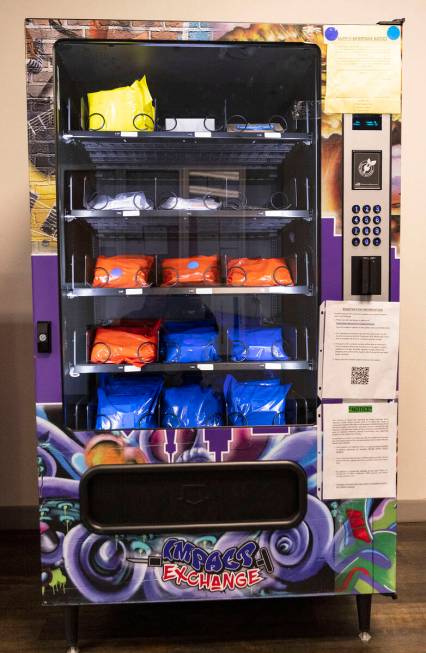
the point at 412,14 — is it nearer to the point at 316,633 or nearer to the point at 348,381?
the point at 348,381

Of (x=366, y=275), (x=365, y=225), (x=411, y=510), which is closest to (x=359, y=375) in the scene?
(x=366, y=275)

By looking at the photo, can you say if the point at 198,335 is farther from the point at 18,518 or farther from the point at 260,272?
the point at 18,518

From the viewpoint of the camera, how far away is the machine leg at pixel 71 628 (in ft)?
6.36

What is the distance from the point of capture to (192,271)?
6.95 ft

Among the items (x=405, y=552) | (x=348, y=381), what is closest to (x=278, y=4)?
(x=348, y=381)

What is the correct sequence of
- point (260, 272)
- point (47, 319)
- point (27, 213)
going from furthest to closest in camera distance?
point (27, 213) → point (260, 272) → point (47, 319)

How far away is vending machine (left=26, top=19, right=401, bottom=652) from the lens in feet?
6.06

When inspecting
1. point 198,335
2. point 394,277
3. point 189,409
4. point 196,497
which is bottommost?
point 196,497

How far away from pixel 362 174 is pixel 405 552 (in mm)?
1884

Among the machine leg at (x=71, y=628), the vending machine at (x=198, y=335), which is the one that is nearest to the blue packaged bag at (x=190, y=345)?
the vending machine at (x=198, y=335)

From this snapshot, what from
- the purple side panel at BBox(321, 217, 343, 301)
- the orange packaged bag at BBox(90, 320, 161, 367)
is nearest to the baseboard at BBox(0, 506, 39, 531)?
the orange packaged bag at BBox(90, 320, 161, 367)

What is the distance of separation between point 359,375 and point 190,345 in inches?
25.4

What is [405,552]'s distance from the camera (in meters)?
2.70

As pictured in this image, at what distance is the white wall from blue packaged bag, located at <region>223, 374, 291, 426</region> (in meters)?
1.18
